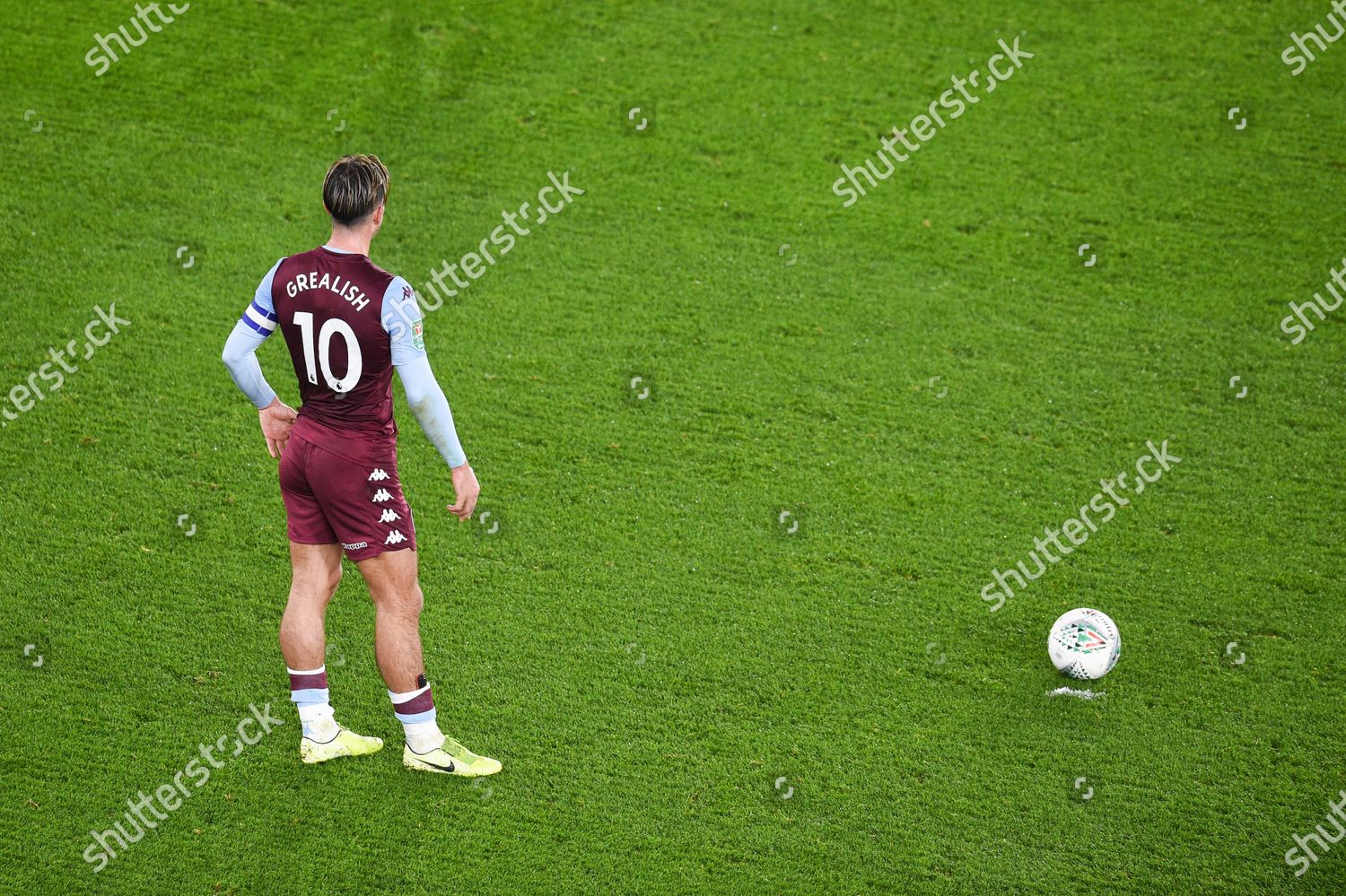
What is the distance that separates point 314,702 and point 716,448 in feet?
5.99

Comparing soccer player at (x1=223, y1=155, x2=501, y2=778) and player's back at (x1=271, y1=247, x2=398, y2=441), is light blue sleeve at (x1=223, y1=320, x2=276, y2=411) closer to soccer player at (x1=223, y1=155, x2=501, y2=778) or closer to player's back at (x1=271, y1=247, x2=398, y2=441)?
soccer player at (x1=223, y1=155, x2=501, y2=778)

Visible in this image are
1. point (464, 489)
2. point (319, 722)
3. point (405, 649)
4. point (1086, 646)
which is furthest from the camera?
point (1086, 646)

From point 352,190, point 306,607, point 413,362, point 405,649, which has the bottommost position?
point 405,649

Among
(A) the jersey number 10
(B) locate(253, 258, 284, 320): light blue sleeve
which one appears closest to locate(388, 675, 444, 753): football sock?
(A) the jersey number 10

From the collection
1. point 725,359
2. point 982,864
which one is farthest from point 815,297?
point 982,864


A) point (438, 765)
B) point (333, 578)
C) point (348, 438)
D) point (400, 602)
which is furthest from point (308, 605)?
point (438, 765)

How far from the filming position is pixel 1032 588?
391 cm

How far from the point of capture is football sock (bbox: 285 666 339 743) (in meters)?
3.09

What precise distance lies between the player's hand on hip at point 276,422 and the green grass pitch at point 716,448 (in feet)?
2.68

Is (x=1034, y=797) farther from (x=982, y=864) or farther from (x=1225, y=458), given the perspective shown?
(x=1225, y=458)

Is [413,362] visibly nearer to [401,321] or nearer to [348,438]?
[401,321]

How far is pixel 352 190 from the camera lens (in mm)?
2791

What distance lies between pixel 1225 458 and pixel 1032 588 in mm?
1146

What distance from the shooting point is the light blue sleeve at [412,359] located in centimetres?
280
